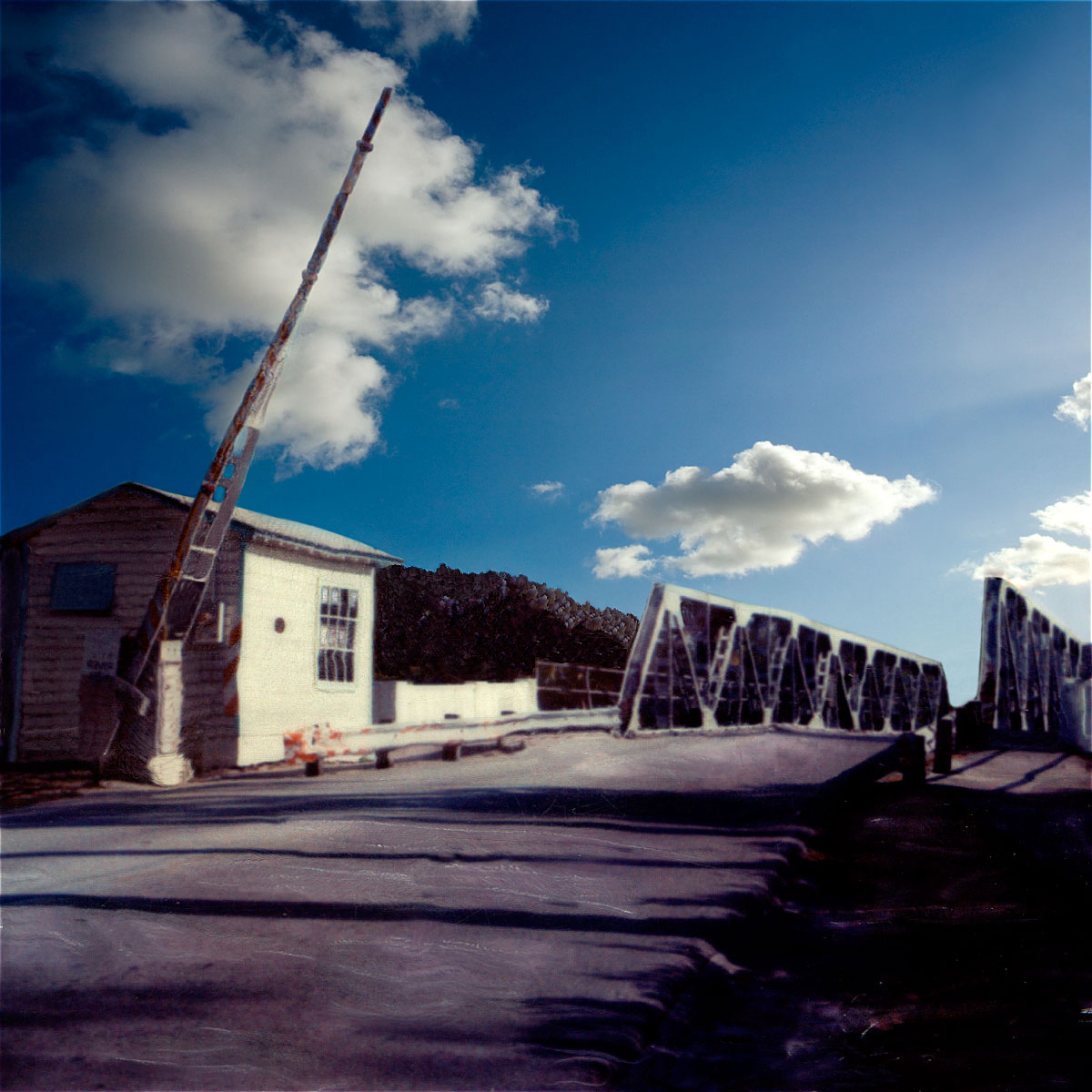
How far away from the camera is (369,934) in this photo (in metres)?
3.47

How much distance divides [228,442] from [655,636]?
5.42 m

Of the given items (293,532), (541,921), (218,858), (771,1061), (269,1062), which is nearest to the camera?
(269,1062)

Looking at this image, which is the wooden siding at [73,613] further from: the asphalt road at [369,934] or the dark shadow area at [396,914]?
the dark shadow area at [396,914]

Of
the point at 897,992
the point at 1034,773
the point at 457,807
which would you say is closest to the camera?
the point at 897,992

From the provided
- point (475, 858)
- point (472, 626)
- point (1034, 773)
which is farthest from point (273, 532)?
point (1034, 773)

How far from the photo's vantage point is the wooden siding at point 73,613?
10.9 meters

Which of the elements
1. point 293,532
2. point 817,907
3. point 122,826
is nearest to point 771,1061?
point 817,907

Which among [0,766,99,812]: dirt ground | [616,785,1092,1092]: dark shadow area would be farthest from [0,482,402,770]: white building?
[616,785,1092,1092]: dark shadow area

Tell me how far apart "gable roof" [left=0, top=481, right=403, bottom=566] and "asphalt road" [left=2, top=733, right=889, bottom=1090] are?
388cm

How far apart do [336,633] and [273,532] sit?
1.60 m

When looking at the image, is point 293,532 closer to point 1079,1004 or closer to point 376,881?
point 376,881

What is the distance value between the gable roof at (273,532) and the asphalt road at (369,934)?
3883 millimetres

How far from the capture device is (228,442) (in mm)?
8891

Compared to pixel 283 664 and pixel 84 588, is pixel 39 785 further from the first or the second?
pixel 283 664
